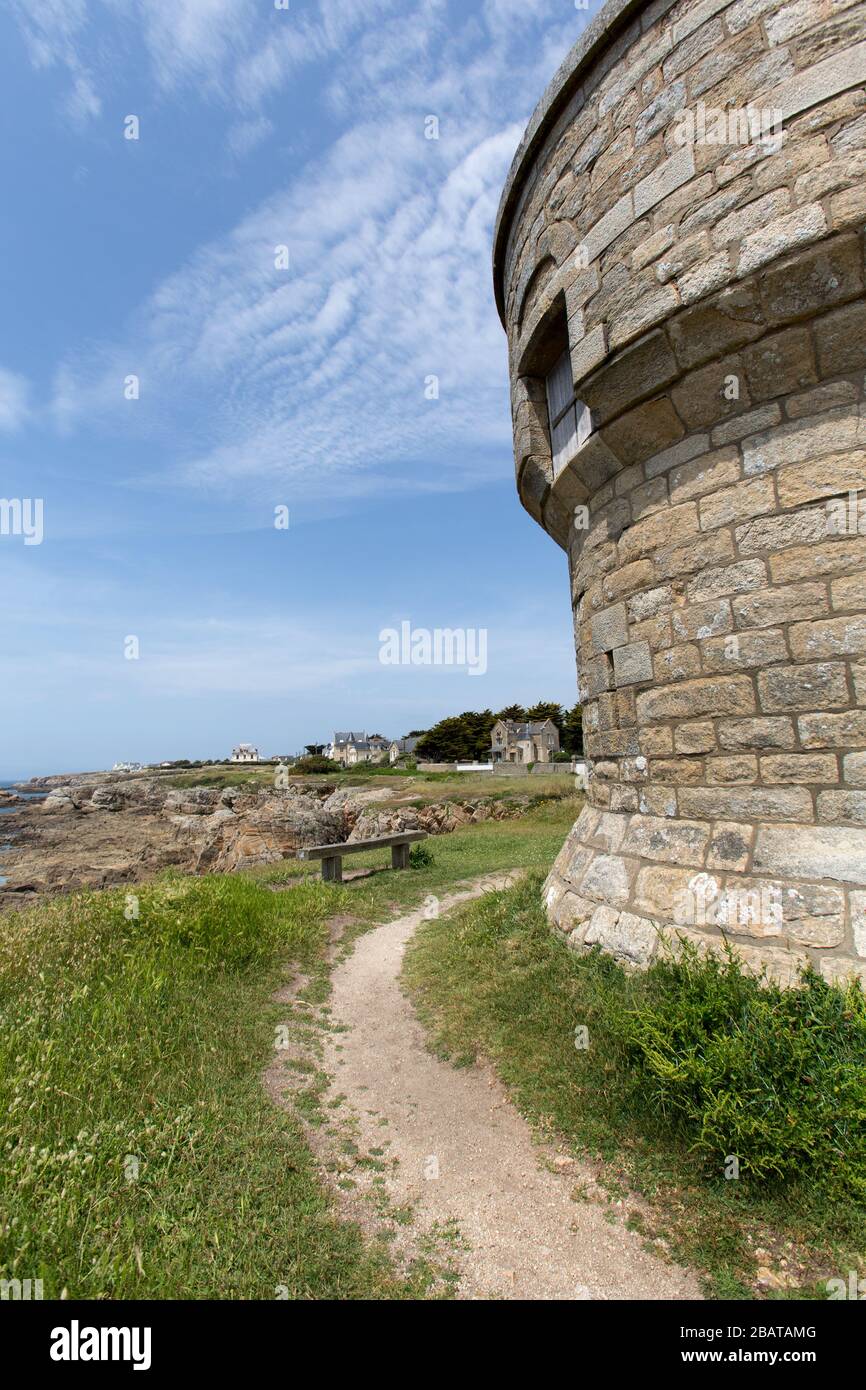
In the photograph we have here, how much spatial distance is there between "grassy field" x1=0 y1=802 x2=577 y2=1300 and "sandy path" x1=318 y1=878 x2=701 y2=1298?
36 cm

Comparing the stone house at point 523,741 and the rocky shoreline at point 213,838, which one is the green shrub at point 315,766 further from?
the rocky shoreline at point 213,838

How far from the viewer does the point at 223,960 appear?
5.52m

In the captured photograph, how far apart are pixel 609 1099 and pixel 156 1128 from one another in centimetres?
227

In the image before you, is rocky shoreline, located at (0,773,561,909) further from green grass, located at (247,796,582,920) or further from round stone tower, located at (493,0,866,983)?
round stone tower, located at (493,0,866,983)

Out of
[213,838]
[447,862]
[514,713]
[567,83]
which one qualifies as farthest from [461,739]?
[567,83]

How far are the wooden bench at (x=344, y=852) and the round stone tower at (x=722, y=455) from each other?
5132 millimetres

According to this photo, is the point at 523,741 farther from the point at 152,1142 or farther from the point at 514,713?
the point at 152,1142

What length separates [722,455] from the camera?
389 cm

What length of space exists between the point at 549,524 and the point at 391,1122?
5266 mm

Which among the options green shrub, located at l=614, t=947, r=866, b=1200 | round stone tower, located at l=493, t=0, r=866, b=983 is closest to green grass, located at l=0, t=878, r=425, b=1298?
green shrub, located at l=614, t=947, r=866, b=1200

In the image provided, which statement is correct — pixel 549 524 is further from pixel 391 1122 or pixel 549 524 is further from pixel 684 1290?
pixel 684 1290

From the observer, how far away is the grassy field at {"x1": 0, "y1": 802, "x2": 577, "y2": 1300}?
2307 mm
